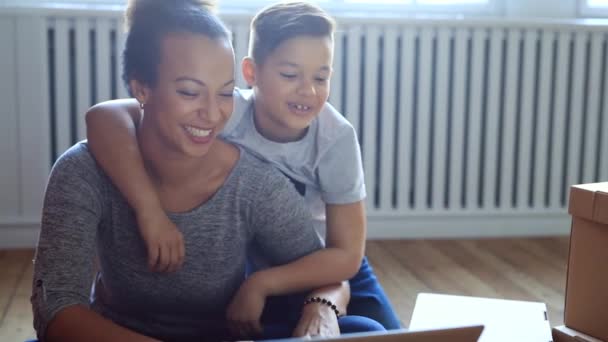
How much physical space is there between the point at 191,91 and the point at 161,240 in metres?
0.22

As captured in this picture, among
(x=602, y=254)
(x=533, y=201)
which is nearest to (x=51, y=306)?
(x=602, y=254)

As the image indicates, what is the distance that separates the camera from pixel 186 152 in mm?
1103

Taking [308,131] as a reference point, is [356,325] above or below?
below

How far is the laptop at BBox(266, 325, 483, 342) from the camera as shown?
2.60 feet

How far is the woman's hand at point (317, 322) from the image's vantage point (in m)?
1.12

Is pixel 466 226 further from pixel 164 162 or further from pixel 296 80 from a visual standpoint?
pixel 164 162

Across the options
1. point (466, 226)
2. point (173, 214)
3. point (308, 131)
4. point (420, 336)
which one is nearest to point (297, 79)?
point (308, 131)

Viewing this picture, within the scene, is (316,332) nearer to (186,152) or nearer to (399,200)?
(186,152)

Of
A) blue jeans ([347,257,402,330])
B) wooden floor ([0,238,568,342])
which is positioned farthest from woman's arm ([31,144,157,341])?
wooden floor ([0,238,568,342])

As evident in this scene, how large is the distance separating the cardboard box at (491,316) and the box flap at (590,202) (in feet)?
0.70

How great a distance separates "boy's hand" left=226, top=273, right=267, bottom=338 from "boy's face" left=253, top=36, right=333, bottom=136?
1.08ft

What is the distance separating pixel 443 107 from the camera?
122 inches

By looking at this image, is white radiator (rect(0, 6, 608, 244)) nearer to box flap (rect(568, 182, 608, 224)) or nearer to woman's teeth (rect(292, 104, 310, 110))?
woman's teeth (rect(292, 104, 310, 110))

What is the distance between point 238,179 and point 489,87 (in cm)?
215
